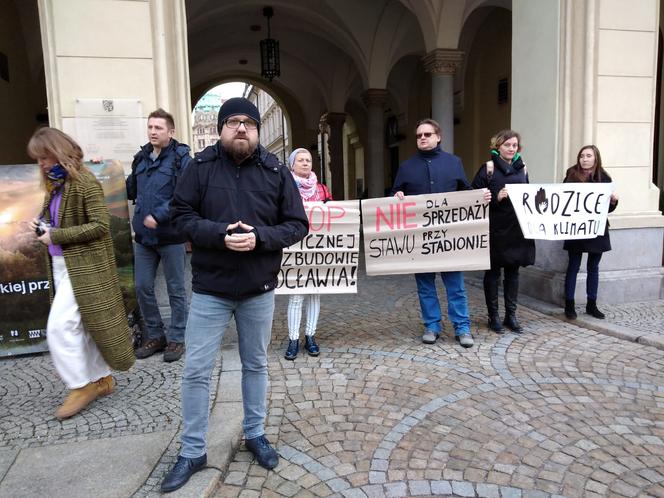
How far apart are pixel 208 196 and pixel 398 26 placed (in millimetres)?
12376

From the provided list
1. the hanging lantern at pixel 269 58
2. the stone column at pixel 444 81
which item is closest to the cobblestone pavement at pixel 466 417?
the stone column at pixel 444 81

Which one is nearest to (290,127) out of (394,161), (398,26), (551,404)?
(394,161)

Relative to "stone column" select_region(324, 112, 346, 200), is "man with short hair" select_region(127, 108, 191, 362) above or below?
below

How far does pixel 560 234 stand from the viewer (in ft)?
17.2

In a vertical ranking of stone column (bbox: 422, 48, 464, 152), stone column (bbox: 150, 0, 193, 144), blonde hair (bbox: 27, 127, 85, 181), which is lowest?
blonde hair (bbox: 27, 127, 85, 181)

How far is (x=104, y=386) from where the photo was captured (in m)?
3.59

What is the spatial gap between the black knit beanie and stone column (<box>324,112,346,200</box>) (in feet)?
50.6

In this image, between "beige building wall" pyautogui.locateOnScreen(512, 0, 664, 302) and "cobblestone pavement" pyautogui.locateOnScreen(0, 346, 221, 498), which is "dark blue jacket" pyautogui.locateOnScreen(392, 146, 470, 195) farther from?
"cobblestone pavement" pyautogui.locateOnScreen(0, 346, 221, 498)

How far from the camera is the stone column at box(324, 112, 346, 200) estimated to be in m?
17.9

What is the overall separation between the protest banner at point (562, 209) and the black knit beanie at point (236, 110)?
3299 mm

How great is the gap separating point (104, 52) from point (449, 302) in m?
4.04

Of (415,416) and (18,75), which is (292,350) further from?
(18,75)

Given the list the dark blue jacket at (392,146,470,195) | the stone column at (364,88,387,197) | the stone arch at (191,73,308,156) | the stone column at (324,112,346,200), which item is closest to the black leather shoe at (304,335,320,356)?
the dark blue jacket at (392,146,470,195)

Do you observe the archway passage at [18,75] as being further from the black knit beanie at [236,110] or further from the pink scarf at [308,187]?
the black knit beanie at [236,110]
